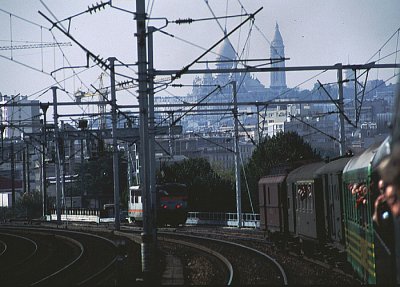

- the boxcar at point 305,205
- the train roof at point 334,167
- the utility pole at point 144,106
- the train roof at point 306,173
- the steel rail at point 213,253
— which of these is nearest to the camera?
the train roof at point 334,167

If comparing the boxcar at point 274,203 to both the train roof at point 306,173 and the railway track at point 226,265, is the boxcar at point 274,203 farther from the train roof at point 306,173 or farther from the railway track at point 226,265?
the train roof at point 306,173

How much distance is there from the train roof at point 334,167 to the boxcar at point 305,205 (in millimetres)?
601

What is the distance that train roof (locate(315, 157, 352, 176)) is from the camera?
23.9m

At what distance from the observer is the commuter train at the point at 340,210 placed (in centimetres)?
1480

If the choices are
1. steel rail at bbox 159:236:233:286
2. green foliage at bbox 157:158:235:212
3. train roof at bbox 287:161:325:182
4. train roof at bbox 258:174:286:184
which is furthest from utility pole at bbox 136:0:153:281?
green foliage at bbox 157:158:235:212

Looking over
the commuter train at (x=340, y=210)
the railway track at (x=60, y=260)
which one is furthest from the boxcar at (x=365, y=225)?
the railway track at (x=60, y=260)

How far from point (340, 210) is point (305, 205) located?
264 inches

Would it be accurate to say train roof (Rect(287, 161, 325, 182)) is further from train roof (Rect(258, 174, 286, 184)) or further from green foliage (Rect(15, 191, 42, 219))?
green foliage (Rect(15, 191, 42, 219))

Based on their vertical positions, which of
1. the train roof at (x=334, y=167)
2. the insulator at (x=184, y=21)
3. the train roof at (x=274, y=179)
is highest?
the insulator at (x=184, y=21)

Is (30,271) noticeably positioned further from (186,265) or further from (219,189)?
Result: (219,189)

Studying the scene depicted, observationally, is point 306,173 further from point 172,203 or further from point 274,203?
point 172,203

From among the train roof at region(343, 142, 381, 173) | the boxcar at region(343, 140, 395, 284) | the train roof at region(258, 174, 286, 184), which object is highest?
the train roof at region(258, 174, 286, 184)

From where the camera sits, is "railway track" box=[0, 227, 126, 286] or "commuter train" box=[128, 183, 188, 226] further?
"commuter train" box=[128, 183, 188, 226]

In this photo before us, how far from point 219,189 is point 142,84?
61585mm
